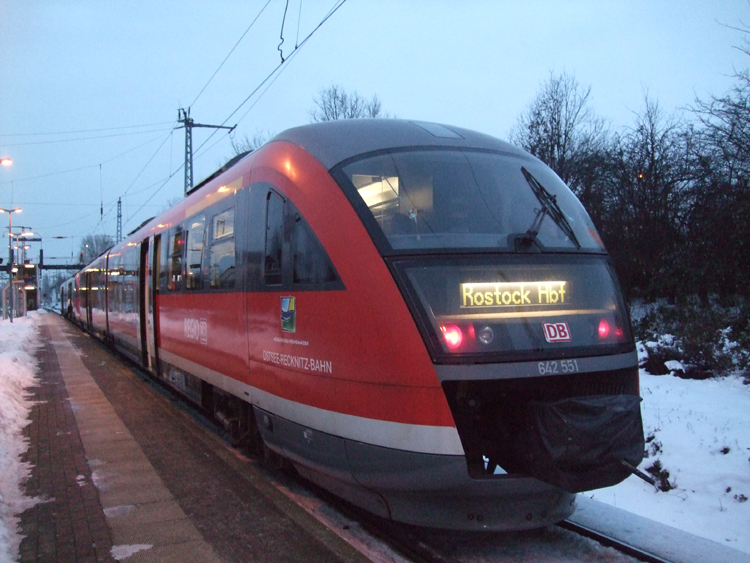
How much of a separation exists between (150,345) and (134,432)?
3113mm

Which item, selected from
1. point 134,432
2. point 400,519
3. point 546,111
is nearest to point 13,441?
point 134,432

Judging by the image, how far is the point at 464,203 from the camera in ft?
15.1

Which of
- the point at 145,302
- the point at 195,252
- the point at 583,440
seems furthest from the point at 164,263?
the point at 583,440

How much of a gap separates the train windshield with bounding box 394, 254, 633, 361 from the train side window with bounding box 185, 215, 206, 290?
14.3 feet

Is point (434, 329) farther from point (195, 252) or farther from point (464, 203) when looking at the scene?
point (195, 252)

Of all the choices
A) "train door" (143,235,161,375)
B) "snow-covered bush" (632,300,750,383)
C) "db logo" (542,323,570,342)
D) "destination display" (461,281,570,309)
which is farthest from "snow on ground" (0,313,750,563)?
"destination display" (461,281,570,309)

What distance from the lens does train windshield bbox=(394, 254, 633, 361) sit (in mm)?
3928

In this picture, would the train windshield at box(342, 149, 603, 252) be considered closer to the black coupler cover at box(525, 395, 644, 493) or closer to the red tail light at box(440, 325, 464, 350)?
the red tail light at box(440, 325, 464, 350)

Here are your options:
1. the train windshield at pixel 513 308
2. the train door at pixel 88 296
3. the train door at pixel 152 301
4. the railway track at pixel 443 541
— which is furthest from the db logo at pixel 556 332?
the train door at pixel 88 296

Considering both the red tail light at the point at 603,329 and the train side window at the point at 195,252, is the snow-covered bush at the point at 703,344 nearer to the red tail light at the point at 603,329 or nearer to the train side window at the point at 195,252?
the red tail light at the point at 603,329

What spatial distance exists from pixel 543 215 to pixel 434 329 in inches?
58.7

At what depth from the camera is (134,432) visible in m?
8.11

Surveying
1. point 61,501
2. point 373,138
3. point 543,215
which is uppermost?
point 373,138

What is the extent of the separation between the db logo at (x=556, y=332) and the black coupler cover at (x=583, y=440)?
394 millimetres
